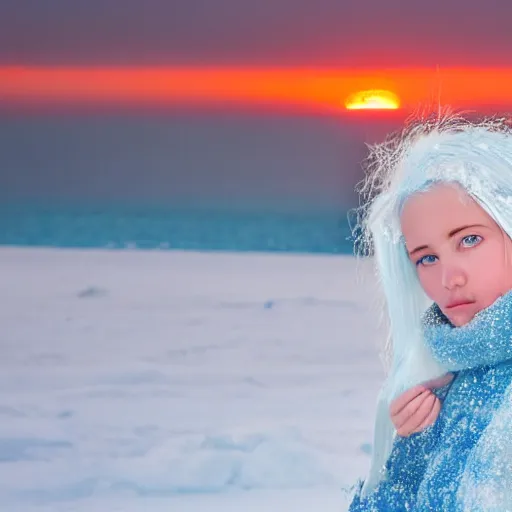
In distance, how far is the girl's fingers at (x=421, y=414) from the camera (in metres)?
0.90

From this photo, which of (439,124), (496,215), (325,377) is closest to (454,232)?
(496,215)

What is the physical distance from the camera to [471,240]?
2.93 ft

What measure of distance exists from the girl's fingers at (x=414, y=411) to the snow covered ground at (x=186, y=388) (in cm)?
17

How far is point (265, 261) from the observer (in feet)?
22.3

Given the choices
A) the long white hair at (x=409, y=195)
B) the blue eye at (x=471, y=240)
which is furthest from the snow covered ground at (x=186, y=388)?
the blue eye at (x=471, y=240)

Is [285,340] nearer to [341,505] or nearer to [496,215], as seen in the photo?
[341,505]

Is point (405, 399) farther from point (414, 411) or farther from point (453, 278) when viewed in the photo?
point (453, 278)

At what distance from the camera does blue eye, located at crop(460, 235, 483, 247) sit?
89 centimetres

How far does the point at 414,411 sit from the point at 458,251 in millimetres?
148

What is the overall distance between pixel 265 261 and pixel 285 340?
8.54 ft

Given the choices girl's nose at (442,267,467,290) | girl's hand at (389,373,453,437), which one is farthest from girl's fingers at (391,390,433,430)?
girl's nose at (442,267,467,290)

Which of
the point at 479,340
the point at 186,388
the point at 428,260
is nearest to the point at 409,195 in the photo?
the point at 428,260

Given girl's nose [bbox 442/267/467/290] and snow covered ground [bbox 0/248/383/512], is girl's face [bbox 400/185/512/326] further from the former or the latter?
snow covered ground [bbox 0/248/383/512]

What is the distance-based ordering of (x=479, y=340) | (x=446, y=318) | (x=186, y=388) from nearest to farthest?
(x=479, y=340) → (x=446, y=318) → (x=186, y=388)
